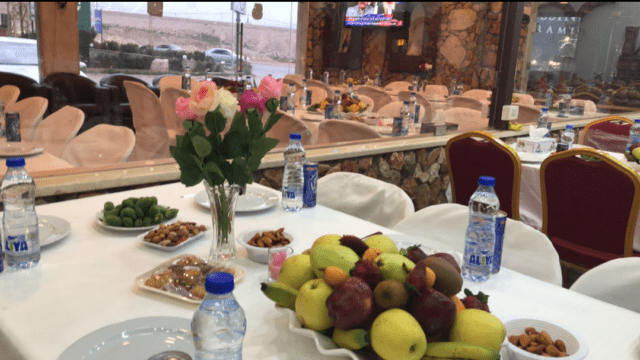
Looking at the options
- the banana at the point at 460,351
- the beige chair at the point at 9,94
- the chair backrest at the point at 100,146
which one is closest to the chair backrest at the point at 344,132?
the chair backrest at the point at 100,146

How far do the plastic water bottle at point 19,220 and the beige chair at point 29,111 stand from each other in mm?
1602

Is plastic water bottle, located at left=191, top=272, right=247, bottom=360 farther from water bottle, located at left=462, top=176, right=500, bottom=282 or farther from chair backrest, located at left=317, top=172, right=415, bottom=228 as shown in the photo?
chair backrest, located at left=317, top=172, right=415, bottom=228

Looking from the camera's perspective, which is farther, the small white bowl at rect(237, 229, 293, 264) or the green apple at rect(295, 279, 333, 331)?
the small white bowl at rect(237, 229, 293, 264)

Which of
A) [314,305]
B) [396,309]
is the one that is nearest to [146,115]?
[314,305]

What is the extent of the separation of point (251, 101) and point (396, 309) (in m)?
0.67

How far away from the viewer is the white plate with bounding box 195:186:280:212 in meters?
1.81

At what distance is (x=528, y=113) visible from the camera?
18.0 ft

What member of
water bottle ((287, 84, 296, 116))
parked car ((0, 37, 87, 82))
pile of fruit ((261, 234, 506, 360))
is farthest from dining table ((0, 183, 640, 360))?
water bottle ((287, 84, 296, 116))

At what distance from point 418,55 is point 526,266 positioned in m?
7.47

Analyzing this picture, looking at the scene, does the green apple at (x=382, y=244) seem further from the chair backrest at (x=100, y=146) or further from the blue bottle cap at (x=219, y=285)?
the chair backrest at (x=100, y=146)

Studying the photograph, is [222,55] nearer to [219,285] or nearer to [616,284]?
[616,284]

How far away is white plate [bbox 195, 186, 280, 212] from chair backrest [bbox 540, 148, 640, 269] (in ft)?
4.96

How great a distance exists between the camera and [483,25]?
818cm

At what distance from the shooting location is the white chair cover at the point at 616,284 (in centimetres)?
135
